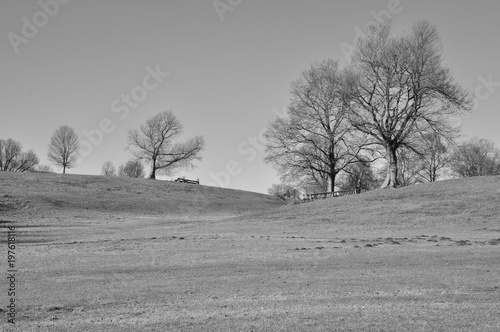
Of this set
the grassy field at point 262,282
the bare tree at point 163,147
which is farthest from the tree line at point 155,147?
the grassy field at point 262,282

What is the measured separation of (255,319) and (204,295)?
2.15 metres

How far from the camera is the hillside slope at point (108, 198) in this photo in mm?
39312

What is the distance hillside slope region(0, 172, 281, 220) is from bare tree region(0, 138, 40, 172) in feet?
144

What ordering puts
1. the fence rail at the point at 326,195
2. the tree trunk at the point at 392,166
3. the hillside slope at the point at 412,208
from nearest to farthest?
the hillside slope at the point at 412,208 < the tree trunk at the point at 392,166 < the fence rail at the point at 326,195

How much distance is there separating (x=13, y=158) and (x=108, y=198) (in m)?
58.6

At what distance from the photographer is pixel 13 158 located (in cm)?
9569

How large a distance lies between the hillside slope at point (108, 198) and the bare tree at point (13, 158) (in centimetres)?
4399

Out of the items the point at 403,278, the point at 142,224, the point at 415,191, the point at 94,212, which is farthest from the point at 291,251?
the point at 94,212

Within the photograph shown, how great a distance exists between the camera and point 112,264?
41.5 feet

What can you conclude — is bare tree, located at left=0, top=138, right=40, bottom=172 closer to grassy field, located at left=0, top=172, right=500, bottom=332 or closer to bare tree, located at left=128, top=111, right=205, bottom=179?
bare tree, located at left=128, top=111, right=205, bottom=179

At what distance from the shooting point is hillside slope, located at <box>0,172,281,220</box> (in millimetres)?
39312

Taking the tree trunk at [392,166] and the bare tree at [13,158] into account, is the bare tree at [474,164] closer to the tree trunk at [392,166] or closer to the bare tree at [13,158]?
the tree trunk at [392,166]

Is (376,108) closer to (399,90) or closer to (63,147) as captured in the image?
(399,90)

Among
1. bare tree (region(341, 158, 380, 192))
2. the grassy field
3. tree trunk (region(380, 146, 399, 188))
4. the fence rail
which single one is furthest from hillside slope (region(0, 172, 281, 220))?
the grassy field
